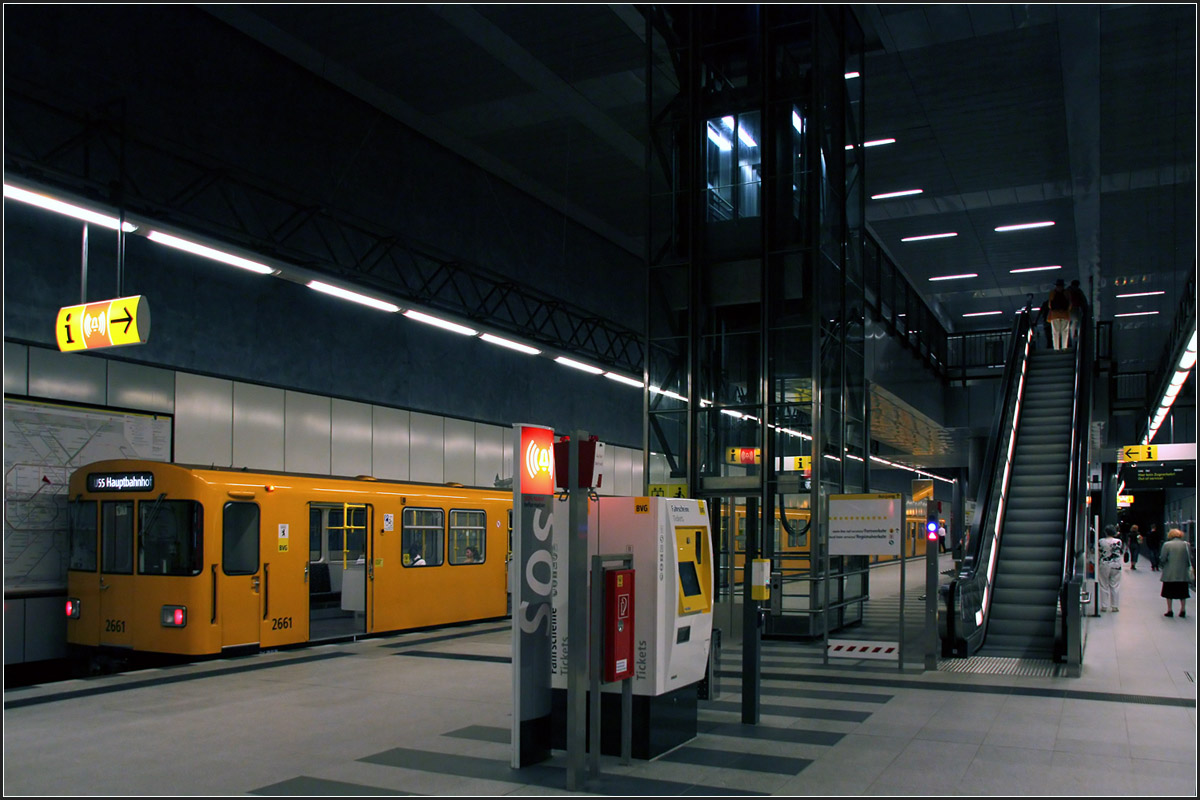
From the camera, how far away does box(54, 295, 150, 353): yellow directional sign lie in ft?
33.9

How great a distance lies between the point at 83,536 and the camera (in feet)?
40.2

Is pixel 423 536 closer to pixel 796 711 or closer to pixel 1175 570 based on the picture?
pixel 796 711

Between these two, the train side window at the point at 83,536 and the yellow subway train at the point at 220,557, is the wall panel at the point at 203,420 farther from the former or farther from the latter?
the train side window at the point at 83,536

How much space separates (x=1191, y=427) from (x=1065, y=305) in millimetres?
17920

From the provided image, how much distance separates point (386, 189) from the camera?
18.1 meters

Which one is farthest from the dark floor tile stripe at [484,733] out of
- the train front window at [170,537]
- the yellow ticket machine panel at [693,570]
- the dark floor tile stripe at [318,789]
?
the train front window at [170,537]

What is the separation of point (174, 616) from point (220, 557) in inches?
32.5

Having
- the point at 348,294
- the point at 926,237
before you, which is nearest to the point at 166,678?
the point at 348,294

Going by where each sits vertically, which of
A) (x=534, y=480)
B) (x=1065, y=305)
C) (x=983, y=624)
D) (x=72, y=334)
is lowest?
(x=983, y=624)

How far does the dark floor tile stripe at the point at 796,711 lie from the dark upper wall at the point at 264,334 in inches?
383

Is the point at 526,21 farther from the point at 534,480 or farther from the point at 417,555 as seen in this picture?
the point at 534,480

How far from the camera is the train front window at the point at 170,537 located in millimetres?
11438

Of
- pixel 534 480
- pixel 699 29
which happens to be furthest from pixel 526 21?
pixel 534 480

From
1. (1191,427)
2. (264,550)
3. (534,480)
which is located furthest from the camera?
(1191,427)
